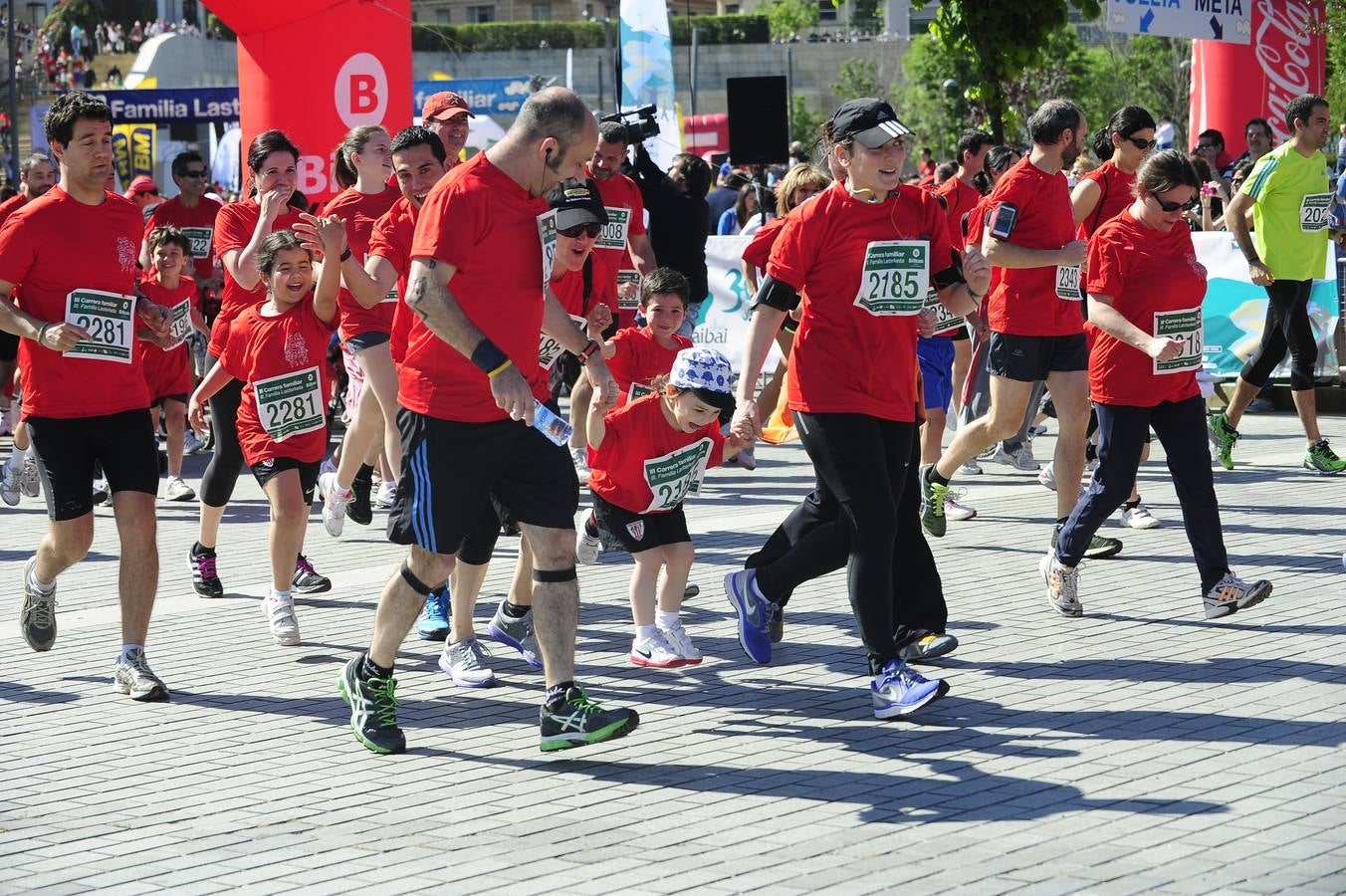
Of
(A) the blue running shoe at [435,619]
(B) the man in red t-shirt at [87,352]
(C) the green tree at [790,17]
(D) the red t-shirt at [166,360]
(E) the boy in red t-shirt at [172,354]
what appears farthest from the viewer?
(C) the green tree at [790,17]

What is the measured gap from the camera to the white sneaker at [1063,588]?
738 cm

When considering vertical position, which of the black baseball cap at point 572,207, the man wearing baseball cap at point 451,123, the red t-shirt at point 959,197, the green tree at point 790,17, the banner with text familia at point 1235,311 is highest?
the green tree at point 790,17

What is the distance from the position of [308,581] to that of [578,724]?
3.19 meters

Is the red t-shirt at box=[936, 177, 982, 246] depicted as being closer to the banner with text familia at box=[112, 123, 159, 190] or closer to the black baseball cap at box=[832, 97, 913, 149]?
the black baseball cap at box=[832, 97, 913, 149]

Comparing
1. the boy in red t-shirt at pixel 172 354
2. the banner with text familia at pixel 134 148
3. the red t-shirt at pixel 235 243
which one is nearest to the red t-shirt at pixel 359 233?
the red t-shirt at pixel 235 243

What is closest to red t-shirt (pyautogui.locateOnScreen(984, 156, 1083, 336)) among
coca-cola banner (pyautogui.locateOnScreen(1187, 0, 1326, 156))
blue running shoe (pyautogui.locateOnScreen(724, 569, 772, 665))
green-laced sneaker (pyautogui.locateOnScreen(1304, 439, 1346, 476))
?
blue running shoe (pyautogui.locateOnScreen(724, 569, 772, 665))

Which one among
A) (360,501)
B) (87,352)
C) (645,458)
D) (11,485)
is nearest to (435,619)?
(645,458)

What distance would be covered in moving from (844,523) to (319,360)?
254cm

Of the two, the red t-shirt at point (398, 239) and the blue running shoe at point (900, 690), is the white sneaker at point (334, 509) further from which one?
the blue running shoe at point (900, 690)

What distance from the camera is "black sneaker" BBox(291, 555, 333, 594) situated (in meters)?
8.34

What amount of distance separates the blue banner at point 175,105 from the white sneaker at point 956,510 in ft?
89.5

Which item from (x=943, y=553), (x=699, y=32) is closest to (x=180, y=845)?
(x=943, y=553)

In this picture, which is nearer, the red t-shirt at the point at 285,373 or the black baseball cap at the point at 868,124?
the black baseball cap at the point at 868,124

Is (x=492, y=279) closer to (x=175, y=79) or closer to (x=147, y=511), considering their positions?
(x=147, y=511)
